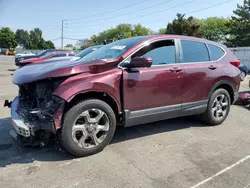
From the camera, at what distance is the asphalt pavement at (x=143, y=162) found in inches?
107

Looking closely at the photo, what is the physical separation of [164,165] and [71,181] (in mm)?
1240

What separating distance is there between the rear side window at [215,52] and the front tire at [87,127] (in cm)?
252

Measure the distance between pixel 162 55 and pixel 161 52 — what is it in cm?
6

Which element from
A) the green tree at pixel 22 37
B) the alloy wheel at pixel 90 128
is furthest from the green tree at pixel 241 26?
the green tree at pixel 22 37

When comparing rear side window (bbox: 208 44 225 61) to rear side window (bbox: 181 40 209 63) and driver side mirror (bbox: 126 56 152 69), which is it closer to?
rear side window (bbox: 181 40 209 63)

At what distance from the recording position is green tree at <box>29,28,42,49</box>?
3282 inches

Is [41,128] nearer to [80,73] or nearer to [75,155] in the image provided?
[75,155]

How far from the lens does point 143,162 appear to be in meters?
3.18

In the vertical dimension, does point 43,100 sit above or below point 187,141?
above

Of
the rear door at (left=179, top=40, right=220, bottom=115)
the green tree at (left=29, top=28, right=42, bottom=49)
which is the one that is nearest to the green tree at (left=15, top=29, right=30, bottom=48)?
the green tree at (left=29, top=28, right=42, bottom=49)

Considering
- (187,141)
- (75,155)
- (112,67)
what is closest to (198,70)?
(187,141)

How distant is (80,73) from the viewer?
3.18 meters

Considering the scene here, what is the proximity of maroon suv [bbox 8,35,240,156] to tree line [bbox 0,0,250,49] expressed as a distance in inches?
293

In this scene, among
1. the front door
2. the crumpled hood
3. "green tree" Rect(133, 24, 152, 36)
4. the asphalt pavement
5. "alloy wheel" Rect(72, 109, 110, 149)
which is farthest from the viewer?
"green tree" Rect(133, 24, 152, 36)
